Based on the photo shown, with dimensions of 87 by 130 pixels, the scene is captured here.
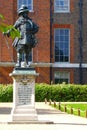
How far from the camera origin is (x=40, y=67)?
39.8 metres

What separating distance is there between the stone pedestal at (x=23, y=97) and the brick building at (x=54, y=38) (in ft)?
81.7

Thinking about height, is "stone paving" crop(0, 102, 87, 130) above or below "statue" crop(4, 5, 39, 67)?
below

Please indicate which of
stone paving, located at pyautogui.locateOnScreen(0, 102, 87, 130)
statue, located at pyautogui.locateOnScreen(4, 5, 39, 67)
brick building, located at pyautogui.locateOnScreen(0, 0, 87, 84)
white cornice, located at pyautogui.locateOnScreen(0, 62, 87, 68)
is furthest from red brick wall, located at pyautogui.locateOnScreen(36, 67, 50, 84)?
statue, located at pyautogui.locateOnScreen(4, 5, 39, 67)

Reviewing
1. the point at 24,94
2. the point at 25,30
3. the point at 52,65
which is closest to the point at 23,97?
the point at 24,94

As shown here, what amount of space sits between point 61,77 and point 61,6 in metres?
6.58

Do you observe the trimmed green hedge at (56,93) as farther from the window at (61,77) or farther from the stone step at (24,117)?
the stone step at (24,117)

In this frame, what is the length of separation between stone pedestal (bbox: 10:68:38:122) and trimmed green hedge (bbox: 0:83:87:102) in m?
18.9

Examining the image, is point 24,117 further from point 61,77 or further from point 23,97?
point 61,77

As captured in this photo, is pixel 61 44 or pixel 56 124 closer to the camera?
pixel 56 124

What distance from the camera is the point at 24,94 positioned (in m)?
14.7

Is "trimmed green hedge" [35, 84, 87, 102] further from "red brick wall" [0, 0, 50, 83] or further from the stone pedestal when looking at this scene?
the stone pedestal

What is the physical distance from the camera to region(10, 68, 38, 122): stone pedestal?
1460 cm

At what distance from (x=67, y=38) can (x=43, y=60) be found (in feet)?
11.3

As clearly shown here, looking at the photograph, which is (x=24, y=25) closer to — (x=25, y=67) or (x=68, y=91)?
(x=25, y=67)
